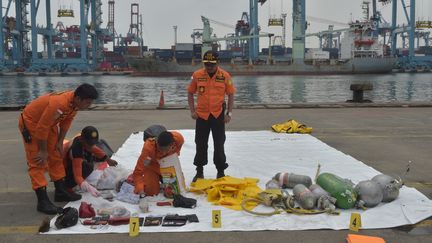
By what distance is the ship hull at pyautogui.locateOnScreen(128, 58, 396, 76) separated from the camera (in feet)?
269

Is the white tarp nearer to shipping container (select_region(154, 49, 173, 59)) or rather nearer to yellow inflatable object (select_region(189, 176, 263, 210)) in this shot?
yellow inflatable object (select_region(189, 176, 263, 210))

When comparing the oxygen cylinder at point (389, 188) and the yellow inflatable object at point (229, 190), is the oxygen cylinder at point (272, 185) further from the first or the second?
the oxygen cylinder at point (389, 188)

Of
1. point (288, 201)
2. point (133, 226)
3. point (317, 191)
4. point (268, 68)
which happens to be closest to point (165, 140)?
point (133, 226)

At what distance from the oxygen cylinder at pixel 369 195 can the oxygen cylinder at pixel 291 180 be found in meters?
0.69

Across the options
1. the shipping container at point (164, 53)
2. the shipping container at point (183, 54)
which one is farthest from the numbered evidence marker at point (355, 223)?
the shipping container at point (164, 53)

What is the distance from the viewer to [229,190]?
16.3 feet

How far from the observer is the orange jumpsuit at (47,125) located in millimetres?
4207

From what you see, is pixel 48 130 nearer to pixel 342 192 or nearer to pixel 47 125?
pixel 47 125

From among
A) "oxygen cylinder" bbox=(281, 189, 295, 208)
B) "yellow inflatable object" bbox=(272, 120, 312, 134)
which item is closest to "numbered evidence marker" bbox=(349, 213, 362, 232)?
"oxygen cylinder" bbox=(281, 189, 295, 208)

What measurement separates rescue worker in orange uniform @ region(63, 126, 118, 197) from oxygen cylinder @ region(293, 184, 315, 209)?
2.26 meters

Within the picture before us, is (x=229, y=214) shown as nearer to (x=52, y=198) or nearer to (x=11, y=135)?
(x=52, y=198)

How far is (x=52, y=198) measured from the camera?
16.4 ft

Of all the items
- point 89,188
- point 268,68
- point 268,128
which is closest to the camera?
point 89,188

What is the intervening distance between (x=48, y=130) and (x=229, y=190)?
6.79ft
